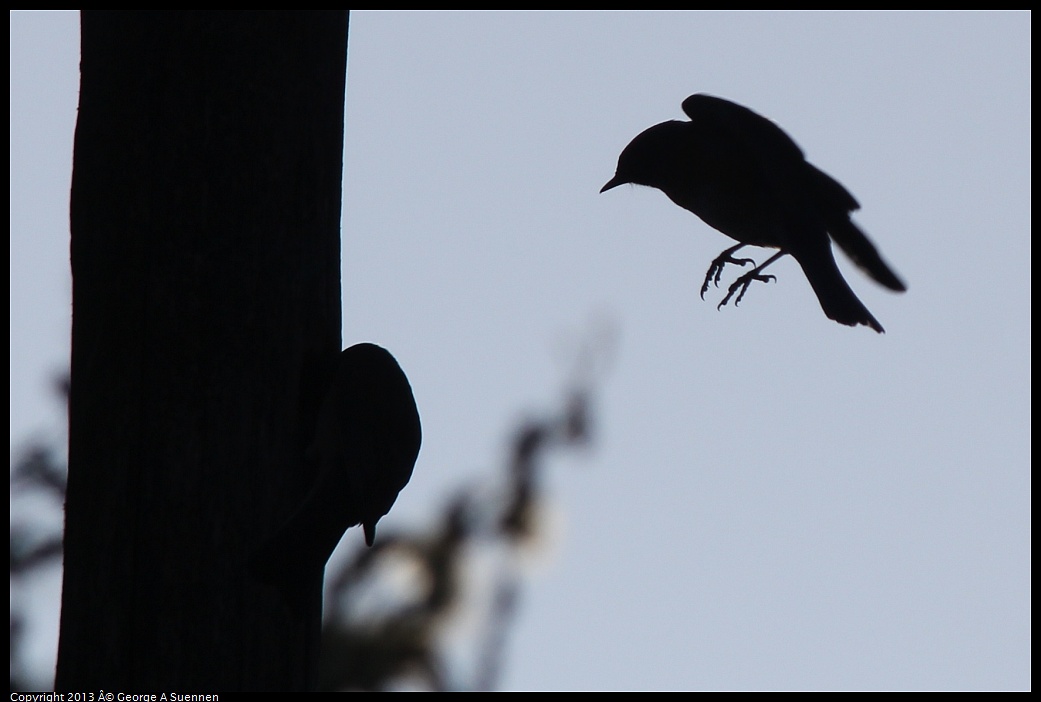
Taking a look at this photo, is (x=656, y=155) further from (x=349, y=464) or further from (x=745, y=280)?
(x=349, y=464)

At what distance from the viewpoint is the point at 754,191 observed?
A: 5.02 metres

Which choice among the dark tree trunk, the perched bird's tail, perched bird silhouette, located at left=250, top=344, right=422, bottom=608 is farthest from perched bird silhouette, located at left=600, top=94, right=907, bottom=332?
the dark tree trunk

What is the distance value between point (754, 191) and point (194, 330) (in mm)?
2665

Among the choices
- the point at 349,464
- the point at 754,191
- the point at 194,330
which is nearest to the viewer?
the point at 194,330

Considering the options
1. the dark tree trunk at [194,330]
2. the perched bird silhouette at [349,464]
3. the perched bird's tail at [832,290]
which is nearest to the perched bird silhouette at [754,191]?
the perched bird's tail at [832,290]

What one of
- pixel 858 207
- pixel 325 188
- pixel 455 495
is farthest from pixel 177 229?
pixel 455 495

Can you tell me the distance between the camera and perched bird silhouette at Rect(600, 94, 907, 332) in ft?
13.6

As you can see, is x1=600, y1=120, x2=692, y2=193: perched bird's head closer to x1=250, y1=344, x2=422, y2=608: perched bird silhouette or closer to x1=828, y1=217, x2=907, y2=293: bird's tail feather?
x1=828, y1=217, x2=907, y2=293: bird's tail feather

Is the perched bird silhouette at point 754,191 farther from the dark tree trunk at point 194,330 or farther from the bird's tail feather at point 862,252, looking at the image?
the dark tree trunk at point 194,330

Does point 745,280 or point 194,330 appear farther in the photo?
point 745,280

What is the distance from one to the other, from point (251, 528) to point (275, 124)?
93 cm

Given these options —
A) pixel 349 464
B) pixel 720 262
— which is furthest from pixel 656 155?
pixel 349 464

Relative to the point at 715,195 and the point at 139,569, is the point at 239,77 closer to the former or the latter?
the point at 139,569

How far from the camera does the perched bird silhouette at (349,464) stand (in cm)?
282
